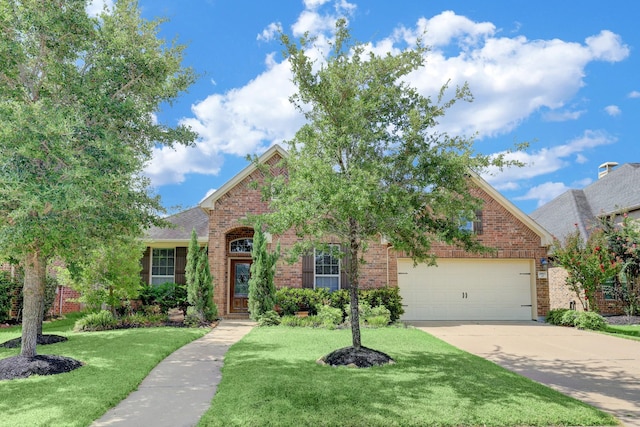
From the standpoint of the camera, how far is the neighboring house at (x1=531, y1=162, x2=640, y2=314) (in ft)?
68.2

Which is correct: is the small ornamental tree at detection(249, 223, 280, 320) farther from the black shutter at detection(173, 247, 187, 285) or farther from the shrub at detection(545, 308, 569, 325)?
the shrub at detection(545, 308, 569, 325)

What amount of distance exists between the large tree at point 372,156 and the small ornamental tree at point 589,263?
10.6m

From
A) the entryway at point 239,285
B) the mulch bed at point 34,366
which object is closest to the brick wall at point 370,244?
the entryway at point 239,285

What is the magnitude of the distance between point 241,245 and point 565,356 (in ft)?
38.8

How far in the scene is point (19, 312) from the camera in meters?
17.9

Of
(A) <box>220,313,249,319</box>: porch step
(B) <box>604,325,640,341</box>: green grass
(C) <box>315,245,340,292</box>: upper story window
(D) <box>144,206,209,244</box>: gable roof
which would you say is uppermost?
(D) <box>144,206,209,244</box>: gable roof

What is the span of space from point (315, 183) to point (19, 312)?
15.4m

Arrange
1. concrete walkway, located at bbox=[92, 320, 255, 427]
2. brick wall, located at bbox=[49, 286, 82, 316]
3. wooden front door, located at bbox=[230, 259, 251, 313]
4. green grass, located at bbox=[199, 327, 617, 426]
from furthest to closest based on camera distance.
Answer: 1. brick wall, located at bbox=[49, 286, 82, 316]
2. wooden front door, located at bbox=[230, 259, 251, 313]
3. concrete walkway, located at bbox=[92, 320, 255, 427]
4. green grass, located at bbox=[199, 327, 617, 426]

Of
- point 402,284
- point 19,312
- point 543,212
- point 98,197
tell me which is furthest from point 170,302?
point 543,212

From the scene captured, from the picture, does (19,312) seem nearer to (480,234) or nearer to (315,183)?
(315,183)

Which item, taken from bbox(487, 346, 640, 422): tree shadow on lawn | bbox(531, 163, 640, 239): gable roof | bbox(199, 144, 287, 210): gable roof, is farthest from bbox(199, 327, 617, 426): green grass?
bbox(531, 163, 640, 239): gable roof

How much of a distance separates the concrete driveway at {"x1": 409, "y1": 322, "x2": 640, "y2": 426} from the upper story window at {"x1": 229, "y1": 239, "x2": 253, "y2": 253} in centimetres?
684

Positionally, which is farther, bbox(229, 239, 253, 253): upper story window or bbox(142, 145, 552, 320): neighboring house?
bbox(229, 239, 253, 253): upper story window

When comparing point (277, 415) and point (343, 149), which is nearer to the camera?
point (277, 415)
